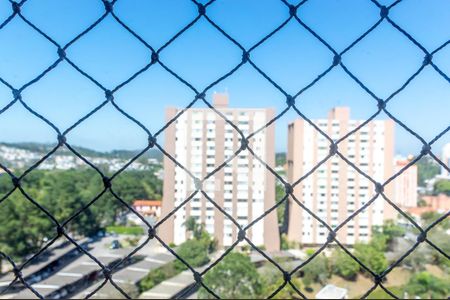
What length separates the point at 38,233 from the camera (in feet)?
19.9

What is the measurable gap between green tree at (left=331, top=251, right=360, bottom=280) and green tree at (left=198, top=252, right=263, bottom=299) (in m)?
1.51

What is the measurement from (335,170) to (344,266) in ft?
7.73

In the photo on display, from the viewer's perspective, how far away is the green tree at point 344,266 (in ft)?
23.3

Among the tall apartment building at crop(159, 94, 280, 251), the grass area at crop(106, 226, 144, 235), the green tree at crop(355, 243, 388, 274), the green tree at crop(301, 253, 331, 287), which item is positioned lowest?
the green tree at crop(301, 253, 331, 287)

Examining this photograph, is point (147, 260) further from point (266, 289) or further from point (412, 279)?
point (412, 279)

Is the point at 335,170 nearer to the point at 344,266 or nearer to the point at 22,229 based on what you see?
the point at 344,266

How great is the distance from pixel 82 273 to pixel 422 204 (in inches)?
181

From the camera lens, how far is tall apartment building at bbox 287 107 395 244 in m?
3.61

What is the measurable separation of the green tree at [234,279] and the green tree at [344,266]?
1.51 meters

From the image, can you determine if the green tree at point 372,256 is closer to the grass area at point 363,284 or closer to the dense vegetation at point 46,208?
the grass area at point 363,284

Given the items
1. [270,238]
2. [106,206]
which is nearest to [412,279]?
[270,238]

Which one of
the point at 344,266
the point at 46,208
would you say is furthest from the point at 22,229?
the point at 344,266

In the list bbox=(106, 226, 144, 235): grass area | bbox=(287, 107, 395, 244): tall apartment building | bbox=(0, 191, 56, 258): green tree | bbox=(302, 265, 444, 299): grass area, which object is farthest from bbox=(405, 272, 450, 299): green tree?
bbox=(0, 191, 56, 258): green tree

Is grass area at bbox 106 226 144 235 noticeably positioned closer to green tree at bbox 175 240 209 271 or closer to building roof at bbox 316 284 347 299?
green tree at bbox 175 240 209 271
